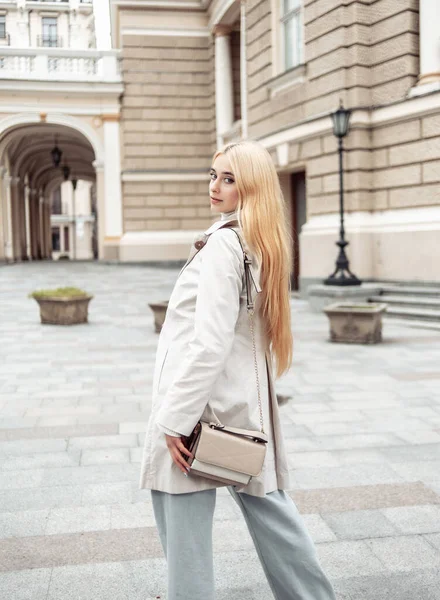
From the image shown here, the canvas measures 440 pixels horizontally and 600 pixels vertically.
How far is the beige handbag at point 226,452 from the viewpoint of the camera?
1892mm

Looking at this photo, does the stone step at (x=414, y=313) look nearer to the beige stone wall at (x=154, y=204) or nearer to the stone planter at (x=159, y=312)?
the stone planter at (x=159, y=312)

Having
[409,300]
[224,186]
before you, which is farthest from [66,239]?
[224,186]

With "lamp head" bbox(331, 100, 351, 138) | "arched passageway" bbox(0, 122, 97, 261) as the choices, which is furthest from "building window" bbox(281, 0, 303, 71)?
"arched passageway" bbox(0, 122, 97, 261)

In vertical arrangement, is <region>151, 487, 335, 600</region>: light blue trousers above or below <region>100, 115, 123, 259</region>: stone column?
below

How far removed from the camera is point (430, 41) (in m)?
12.1

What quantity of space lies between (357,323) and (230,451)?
731cm

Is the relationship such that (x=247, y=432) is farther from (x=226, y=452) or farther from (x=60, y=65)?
(x=60, y=65)

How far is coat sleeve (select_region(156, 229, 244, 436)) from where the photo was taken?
1876 millimetres

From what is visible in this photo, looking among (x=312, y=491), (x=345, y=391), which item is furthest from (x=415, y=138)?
(x=312, y=491)

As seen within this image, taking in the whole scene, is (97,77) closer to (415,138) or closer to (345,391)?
(415,138)

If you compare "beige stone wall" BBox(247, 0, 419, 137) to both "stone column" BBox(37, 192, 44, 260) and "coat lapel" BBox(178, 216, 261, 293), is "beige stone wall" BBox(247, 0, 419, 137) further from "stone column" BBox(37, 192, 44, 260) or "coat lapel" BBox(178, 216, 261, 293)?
"stone column" BBox(37, 192, 44, 260)

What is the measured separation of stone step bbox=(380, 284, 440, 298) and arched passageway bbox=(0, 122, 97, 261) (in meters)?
13.3

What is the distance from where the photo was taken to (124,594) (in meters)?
2.64

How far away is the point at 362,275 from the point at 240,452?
1192 centimetres
